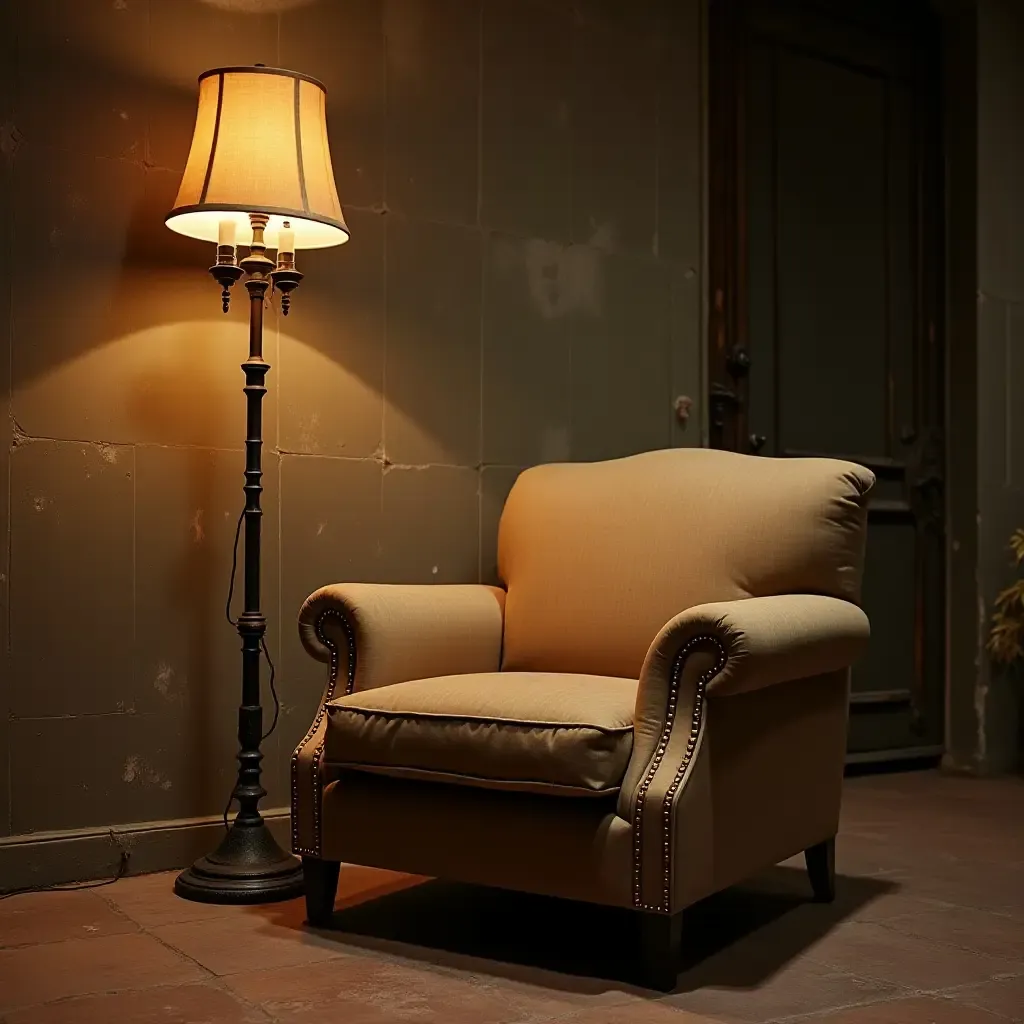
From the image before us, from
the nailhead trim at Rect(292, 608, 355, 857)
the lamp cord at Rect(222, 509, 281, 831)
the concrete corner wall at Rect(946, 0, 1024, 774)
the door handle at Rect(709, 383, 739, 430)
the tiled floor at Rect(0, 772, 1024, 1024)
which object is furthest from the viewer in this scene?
the concrete corner wall at Rect(946, 0, 1024, 774)

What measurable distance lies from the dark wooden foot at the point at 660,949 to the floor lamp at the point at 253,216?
0.88 metres

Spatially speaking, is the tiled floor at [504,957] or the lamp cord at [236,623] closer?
the tiled floor at [504,957]

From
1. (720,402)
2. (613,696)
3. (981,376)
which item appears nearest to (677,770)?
(613,696)

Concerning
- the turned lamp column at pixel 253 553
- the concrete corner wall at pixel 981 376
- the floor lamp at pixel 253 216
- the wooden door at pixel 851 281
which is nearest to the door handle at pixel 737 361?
the wooden door at pixel 851 281

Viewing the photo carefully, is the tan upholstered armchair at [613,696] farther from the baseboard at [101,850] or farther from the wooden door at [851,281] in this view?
the wooden door at [851,281]

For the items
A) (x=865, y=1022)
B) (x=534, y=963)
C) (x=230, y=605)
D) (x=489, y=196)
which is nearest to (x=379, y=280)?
(x=489, y=196)

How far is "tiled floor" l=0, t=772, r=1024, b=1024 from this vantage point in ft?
7.06

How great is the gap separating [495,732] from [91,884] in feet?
3.68

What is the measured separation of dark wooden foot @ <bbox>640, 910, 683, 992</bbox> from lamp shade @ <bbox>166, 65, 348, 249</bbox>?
1524 mm

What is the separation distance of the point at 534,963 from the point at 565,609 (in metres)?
0.80

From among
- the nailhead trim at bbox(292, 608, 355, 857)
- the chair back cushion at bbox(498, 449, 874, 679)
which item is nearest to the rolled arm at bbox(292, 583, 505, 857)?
the nailhead trim at bbox(292, 608, 355, 857)

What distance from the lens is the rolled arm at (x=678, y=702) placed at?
7.35 ft

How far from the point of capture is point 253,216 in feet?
9.64

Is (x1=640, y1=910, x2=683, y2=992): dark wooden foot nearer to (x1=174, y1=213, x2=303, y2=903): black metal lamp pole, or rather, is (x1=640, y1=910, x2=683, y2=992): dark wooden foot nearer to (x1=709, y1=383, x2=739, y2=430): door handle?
(x1=174, y1=213, x2=303, y2=903): black metal lamp pole
